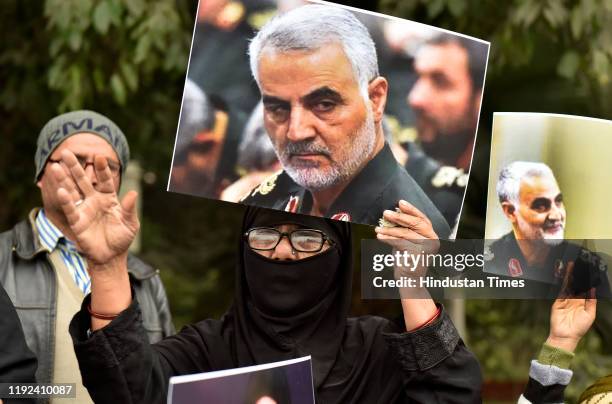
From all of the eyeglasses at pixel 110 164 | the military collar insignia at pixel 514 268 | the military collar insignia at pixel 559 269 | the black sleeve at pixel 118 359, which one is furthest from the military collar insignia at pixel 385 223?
the eyeglasses at pixel 110 164

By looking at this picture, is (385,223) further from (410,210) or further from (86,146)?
(86,146)

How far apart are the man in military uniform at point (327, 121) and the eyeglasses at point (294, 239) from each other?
0.10 meters

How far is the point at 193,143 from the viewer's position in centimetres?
290

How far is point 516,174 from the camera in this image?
9.76 ft

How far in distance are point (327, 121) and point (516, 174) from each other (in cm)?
53

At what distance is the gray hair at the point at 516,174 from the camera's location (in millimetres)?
2973

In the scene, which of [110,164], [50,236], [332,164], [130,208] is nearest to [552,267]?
[332,164]

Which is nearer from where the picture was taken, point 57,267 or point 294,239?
point 294,239

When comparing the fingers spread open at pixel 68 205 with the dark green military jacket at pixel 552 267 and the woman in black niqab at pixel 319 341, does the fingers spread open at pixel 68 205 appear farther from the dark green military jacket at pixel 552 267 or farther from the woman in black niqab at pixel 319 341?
the dark green military jacket at pixel 552 267

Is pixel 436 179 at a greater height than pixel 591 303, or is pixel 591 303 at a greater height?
pixel 436 179

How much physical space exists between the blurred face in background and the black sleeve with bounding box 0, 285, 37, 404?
1.16 meters

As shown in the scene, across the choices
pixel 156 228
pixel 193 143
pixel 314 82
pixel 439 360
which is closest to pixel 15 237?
pixel 193 143

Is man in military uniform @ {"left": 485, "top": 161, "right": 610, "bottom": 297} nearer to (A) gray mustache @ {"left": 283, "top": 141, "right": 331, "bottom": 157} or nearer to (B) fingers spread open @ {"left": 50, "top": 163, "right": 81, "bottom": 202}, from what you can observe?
(A) gray mustache @ {"left": 283, "top": 141, "right": 331, "bottom": 157}

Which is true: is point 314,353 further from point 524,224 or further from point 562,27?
point 562,27
